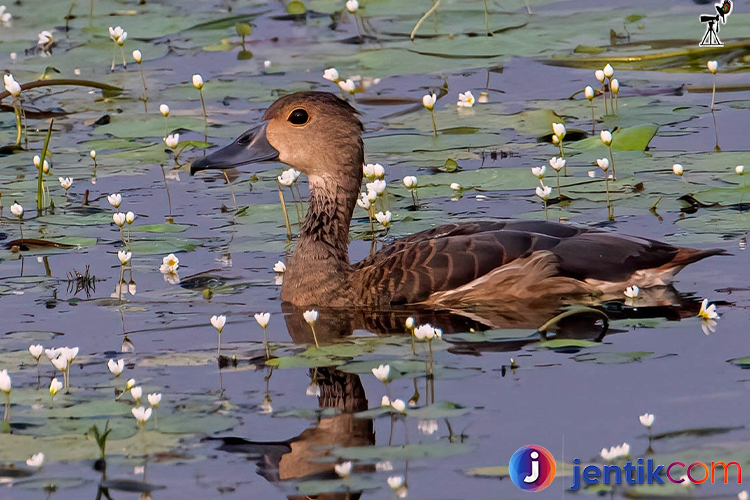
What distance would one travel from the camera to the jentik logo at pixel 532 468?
5.45 metres

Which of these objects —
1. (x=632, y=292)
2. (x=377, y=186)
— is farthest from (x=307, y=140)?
(x=632, y=292)

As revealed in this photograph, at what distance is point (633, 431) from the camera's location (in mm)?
5957

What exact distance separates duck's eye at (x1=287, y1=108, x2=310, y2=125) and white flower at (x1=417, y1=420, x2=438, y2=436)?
11.9 feet

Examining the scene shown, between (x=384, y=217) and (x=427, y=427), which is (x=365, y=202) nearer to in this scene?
(x=384, y=217)

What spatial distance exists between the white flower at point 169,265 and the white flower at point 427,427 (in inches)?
128

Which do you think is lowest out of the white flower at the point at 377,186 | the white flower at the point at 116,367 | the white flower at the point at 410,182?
the white flower at the point at 116,367

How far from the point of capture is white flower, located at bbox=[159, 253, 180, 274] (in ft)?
29.6

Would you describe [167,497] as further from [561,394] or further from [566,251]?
[566,251]

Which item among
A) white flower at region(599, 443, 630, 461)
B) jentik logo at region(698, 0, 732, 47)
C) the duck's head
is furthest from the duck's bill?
jentik logo at region(698, 0, 732, 47)

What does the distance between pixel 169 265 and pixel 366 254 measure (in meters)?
1.45

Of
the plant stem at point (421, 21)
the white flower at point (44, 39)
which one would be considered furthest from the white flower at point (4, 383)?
the white flower at point (44, 39)

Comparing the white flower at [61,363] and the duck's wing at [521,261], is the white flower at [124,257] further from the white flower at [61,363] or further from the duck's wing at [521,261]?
the white flower at [61,363]

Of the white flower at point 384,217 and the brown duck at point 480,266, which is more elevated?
the white flower at point 384,217

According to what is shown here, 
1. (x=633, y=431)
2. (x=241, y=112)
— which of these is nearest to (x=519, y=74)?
(x=241, y=112)
